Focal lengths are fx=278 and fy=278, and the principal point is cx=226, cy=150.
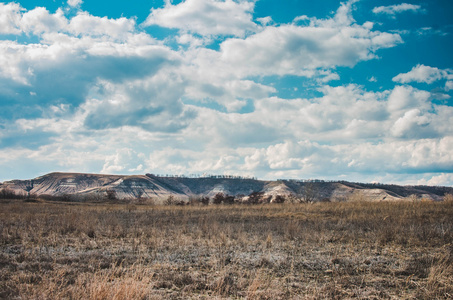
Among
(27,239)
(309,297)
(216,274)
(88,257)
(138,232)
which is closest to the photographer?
(309,297)

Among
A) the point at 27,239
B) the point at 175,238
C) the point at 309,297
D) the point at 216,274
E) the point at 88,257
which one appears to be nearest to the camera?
the point at 309,297

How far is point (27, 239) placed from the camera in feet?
32.9

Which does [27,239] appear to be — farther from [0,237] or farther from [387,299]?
[387,299]

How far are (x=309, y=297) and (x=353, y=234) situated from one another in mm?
7781

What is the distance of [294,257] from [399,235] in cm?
532

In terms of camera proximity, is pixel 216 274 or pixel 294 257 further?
pixel 294 257

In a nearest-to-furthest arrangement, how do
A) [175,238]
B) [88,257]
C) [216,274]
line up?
[216,274], [88,257], [175,238]

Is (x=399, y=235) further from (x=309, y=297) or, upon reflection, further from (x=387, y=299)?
(x=309, y=297)

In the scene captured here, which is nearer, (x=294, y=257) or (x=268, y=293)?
(x=268, y=293)

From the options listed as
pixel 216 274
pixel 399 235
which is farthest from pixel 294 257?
pixel 399 235

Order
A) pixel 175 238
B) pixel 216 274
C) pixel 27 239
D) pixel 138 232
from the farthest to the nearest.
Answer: pixel 138 232 → pixel 175 238 → pixel 27 239 → pixel 216 274

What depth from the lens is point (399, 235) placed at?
10.6 meters

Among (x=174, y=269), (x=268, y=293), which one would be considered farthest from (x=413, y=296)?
(x=174, y=269)

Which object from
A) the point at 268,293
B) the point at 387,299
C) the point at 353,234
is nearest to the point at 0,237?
the point at 268,293
